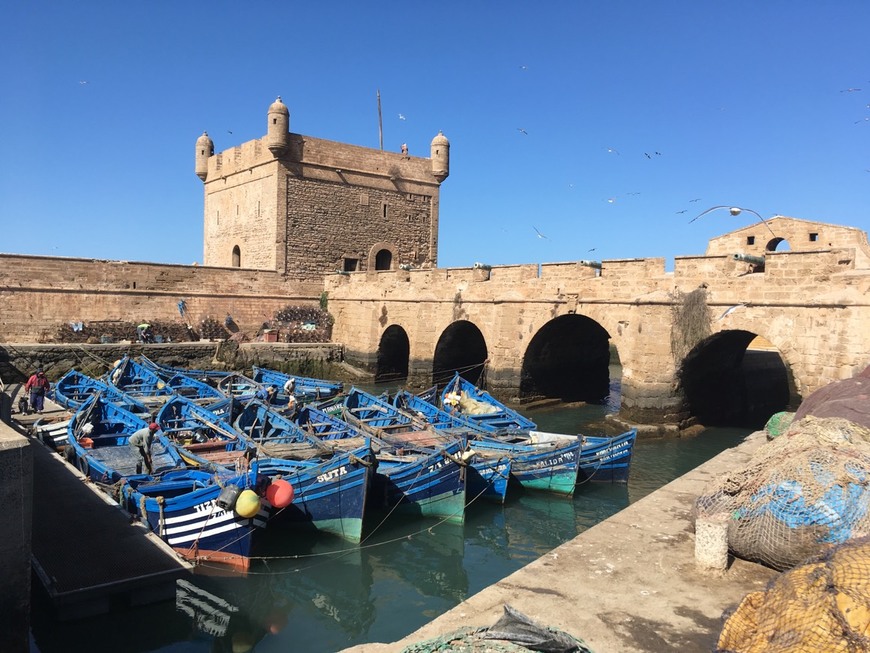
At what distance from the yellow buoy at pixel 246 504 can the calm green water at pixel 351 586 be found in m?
1.01

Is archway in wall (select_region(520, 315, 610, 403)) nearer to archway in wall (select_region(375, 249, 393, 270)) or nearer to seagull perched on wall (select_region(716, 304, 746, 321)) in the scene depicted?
seagull perched on wall (select_region(716, 304, 746, 321))

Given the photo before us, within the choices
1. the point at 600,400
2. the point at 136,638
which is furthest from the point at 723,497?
the point at 600,400

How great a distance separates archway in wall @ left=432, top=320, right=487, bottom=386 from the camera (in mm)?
21297

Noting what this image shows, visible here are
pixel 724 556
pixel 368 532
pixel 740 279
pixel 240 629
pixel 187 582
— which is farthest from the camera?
pixel 740 279

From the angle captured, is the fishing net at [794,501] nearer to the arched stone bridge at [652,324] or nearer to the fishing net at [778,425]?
the fishing net at [778,425]

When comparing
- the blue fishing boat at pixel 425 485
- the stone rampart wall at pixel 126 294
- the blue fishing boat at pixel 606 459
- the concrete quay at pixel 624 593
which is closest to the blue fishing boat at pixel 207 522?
the blue fishing boat at pixel 425 485

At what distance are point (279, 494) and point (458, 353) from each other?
14.7 meters

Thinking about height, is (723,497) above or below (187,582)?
above

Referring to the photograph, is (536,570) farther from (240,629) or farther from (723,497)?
(240,629)

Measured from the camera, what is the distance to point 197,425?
11.6 metres

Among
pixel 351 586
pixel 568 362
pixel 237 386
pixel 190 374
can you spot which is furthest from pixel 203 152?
pixel 351 586

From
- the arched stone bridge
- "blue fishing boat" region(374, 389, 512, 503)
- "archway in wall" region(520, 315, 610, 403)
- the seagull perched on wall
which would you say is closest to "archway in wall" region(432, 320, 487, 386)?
the arched stone bridge

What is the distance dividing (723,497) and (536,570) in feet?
5.76

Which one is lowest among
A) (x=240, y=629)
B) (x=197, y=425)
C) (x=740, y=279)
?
(x=240, y=629)
